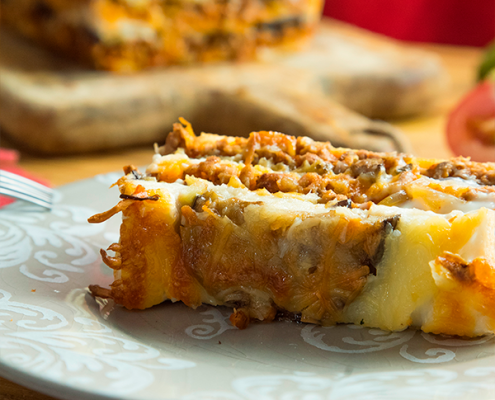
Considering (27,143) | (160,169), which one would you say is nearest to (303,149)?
(160,169)

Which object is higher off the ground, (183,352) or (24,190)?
(24,190)

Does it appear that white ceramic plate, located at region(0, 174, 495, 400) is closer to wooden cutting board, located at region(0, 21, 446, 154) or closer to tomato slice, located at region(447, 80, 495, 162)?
wooden cutting board, located at region(0, 21, 446, 154)

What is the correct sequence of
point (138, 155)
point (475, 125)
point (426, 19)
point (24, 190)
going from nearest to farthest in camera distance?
point (24, 190)
point (475, 125)
point (138, 155)
point (426, 19)

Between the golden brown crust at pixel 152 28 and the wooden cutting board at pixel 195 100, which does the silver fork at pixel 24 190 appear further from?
the golden brown crust at pixel 152 28

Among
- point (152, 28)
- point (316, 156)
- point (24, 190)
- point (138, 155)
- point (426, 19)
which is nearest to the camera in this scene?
point (316, 156)

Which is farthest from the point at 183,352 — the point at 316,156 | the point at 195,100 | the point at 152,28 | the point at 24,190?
the point at 152,28

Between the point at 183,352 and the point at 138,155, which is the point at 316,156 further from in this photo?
the point at 138,155

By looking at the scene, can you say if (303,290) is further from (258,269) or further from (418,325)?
(418,325)
